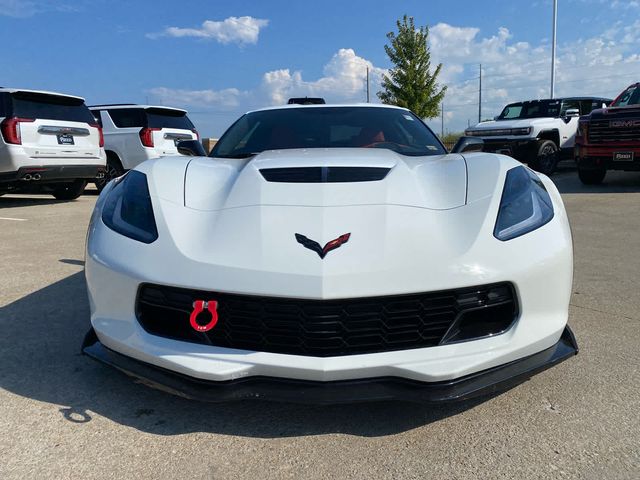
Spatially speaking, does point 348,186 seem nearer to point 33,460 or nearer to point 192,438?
point 192,438

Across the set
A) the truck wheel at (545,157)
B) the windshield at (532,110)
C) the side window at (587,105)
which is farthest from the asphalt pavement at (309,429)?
the side window at (587,105)

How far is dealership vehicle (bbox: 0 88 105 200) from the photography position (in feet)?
24.9

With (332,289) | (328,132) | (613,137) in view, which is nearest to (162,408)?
(332,289)

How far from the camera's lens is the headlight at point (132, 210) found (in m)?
1.97

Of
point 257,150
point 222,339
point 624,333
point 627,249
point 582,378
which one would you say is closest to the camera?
point 222,339

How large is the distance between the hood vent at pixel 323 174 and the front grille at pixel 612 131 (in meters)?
8.34

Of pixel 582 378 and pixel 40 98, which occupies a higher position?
pixel 40 98

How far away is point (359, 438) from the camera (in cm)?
182

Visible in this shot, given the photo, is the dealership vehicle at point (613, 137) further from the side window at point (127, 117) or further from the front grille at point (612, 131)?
the side window at point (127, 117)

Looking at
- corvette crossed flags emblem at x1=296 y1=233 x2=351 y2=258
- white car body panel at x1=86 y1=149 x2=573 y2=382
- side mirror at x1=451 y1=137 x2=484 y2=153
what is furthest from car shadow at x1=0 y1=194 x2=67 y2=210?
corvette crossed flags emblem at x1=296 y1=233 x2=351 y2=258

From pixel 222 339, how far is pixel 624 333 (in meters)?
2.18

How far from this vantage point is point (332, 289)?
5.52 feet

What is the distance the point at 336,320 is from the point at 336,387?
22 centimetres

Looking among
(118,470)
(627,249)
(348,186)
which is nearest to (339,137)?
(348,186)
